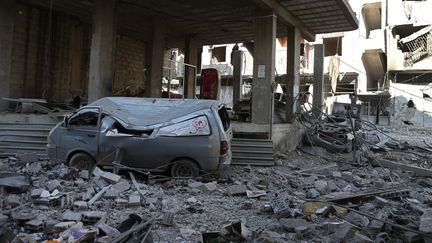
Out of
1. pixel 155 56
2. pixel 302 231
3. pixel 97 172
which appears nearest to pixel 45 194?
pixel 97 172

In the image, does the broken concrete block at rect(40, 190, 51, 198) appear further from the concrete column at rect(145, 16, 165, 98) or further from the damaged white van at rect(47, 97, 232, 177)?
the concrete column at rect(145, 16, 165, 98)

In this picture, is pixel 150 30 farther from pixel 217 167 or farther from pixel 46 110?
pixel 217 167

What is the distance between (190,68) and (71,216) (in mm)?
14959

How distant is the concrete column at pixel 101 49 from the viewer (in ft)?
42.1

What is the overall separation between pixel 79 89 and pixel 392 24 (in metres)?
25.0

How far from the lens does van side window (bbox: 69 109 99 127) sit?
9508 millimetres

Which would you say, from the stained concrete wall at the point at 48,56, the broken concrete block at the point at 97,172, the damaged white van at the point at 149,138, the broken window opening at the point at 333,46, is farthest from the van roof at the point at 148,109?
the broken window opening at the point at 333,46

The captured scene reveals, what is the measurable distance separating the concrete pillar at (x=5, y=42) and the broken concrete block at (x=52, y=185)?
788 cm

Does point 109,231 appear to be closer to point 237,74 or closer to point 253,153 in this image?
point 253,153

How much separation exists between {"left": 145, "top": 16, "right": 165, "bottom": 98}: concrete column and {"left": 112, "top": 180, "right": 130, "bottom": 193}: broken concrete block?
8566mm

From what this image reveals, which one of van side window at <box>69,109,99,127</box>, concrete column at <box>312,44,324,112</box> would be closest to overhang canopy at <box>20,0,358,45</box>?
concrete column at <box>312,44,324,112</box>

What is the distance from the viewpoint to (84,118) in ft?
31.4

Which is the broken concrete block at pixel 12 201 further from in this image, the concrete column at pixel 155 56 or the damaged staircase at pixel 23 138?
the concrete column at pixel 155 56

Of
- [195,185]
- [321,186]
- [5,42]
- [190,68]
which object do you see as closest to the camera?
[195,185]
